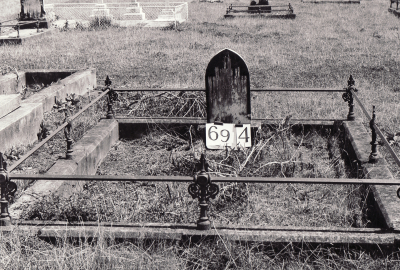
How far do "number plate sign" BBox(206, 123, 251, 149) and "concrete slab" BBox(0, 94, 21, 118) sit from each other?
9.44 feet

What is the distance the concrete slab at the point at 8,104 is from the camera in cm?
652

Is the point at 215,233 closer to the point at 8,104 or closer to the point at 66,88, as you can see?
the point at 8,104

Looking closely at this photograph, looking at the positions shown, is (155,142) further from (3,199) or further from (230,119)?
(3,199)

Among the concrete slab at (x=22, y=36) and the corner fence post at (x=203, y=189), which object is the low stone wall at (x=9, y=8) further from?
the corner fence post at (x=203, y=189)

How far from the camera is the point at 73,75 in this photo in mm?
9289

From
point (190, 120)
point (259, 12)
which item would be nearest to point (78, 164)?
point (190, 120)

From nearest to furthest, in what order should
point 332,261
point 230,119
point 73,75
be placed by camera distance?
point 332,261 → point 230,119 → point 73,75

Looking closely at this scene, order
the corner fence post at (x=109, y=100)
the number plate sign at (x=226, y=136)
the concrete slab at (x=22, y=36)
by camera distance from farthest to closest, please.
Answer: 1. the concrete slab at (x=22, y=36)
2. the corner fence post at (x=109, y=100)
3. the number plate sign at (x=226, y=136)

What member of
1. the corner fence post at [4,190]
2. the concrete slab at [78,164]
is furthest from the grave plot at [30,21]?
the corner fence post at [4,190]

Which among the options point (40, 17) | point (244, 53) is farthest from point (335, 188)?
point (40, 17)

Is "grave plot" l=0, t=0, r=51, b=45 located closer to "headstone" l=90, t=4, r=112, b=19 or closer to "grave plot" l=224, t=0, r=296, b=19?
"headstone" l=90, t=4, r=112, b=19

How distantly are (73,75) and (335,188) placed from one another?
586 cm

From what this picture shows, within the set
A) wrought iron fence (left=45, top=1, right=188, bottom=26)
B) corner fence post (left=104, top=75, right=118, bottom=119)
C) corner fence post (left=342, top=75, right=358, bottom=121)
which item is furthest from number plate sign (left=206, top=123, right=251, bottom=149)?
wrought iron fence (left=45, top=1, right=188, bottom=26)

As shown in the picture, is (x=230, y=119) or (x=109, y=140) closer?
(x=230, y=119)
